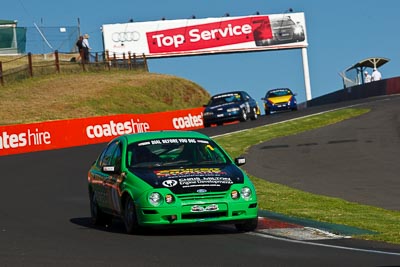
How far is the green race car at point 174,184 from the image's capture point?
13.3 metres

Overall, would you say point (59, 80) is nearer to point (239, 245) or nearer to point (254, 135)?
point (254, 135)

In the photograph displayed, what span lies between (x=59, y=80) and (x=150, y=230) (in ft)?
166

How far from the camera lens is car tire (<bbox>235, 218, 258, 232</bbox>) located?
44.8 feet

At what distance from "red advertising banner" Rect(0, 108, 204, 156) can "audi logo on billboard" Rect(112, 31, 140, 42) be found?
137 feet

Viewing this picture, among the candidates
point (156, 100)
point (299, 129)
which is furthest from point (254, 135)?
point (156, 100)

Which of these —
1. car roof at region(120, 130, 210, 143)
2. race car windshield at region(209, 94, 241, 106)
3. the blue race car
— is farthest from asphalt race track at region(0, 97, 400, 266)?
race car windshield at region(209, 94, 241, 106)

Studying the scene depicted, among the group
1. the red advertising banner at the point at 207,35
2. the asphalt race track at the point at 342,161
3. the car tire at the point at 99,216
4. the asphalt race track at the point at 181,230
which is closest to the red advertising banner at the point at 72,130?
the asphalt race track at the point at 181,230

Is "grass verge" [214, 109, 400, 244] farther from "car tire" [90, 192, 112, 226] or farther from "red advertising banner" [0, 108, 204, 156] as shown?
"red advertising banner" [0, 108, 204, 156]

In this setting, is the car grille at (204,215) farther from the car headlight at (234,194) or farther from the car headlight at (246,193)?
the car headlight at (246,193)

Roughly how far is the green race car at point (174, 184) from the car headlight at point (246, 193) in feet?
0.04

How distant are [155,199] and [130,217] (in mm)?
546

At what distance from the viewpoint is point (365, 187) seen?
20.8m

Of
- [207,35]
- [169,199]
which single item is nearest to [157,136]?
[169,199]

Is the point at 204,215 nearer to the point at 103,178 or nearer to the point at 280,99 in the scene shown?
the point at 103,178
